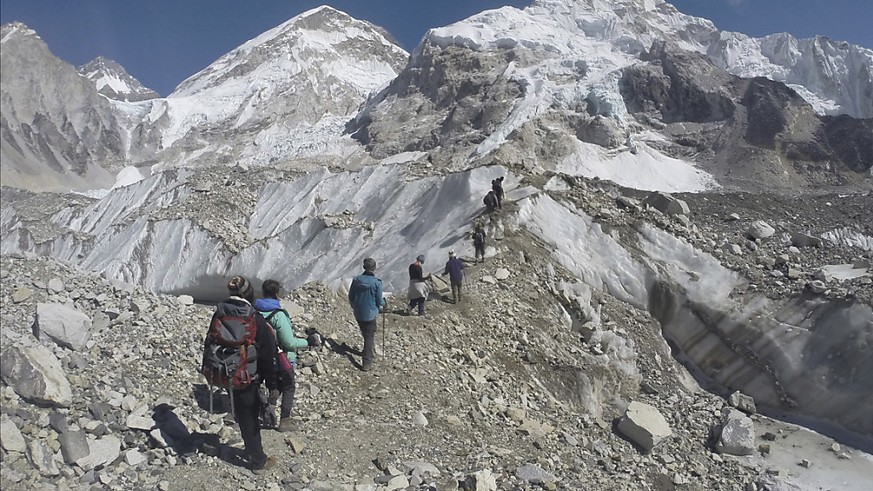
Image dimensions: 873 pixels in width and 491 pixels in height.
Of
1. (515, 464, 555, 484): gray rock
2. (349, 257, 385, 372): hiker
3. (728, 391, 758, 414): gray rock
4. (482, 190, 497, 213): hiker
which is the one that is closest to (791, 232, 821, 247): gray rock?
(728, 391, 758, 414): gray rock

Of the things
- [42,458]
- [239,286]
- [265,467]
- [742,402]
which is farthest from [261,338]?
[742,402]

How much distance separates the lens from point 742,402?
35.9 ft

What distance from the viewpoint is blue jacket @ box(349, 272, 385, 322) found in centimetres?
728

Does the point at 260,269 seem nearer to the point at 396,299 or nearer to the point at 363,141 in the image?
the point at 396,299

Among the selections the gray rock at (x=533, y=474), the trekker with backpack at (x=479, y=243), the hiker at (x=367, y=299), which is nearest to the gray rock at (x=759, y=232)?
the trekker with backpack at (x=479, y=243)

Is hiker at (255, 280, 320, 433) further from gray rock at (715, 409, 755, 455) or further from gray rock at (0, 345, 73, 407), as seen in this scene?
gray rock at (715, 409, 755, 455)

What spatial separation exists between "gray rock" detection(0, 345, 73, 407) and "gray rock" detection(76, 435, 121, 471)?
0.45 m

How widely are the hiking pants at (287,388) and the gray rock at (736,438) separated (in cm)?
708

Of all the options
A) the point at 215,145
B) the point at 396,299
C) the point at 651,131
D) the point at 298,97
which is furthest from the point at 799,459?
the point at 298,97

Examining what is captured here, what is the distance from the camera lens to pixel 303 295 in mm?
9500

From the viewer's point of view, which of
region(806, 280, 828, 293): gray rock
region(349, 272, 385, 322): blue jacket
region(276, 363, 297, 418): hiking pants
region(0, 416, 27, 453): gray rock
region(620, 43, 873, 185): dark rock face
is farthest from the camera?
region(620, 43, 873, 185): dark rock face

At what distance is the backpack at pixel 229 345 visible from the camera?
4480 mm

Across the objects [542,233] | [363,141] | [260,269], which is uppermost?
[363,141]

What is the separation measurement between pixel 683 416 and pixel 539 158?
60.8m
